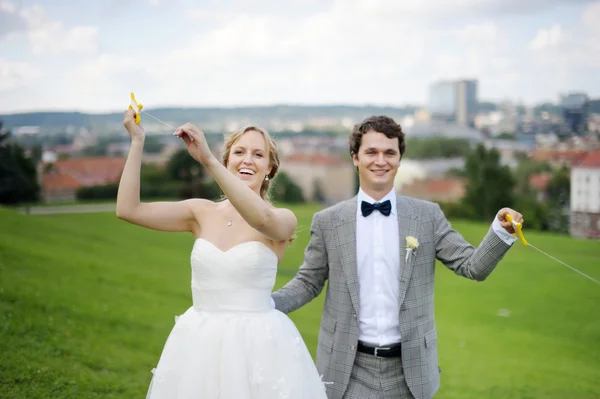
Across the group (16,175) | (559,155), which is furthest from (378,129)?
(559,155)

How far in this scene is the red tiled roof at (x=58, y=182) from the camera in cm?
2306

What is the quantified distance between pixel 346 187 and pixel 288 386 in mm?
34366

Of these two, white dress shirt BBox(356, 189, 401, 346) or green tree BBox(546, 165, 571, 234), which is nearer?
white dress shirt BBox(356, 189, 401, 346)

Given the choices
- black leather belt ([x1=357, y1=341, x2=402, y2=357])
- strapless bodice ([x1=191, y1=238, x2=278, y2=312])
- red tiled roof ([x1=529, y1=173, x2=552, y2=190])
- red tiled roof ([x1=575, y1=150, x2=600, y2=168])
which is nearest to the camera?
strapless bodice ([x1=191, y1=238, x2=278, y2=312])

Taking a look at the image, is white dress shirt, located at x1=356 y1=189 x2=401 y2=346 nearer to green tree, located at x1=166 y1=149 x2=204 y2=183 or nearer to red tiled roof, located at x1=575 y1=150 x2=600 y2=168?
red tiled roof, located at x1=575 y1=150 x2=600 y2=168

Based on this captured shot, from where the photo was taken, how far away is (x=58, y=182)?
2392cm

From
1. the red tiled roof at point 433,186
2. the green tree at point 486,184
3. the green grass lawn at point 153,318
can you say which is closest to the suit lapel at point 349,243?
the green grass lawn at point 153,318

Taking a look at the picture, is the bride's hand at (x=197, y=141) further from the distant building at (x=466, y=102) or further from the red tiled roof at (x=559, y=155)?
the distant building at (x=466, y=102)

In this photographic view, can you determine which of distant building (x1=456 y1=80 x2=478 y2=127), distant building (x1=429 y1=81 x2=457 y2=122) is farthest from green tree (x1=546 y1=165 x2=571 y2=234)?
distant building (x1=429 y1=81 x2=457 y2=122)

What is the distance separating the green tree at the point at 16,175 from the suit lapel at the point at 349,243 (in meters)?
18.8

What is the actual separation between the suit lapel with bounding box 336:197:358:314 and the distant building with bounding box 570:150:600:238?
1250 centimetres

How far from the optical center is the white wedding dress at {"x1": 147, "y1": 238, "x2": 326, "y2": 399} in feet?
9.32

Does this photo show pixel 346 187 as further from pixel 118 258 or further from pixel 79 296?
pixel 79 296

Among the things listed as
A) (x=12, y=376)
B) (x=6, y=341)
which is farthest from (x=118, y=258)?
(x=12, y=376)
